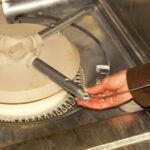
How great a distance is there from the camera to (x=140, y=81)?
0.80 meters

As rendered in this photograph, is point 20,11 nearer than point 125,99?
No

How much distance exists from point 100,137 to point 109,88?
0.16m

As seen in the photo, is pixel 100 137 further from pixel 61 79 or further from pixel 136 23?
pixel 136 23

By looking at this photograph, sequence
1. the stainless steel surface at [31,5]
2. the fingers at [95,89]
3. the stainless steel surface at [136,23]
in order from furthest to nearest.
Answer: the stainless steel surface at [31,5] < the stainless steel surface at [136,23] < the fingers at [95,89]

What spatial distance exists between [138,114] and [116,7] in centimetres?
38

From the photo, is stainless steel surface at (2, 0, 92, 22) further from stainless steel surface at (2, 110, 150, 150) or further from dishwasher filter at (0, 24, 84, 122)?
stainless steel surface at (2, 110, 150, 150)

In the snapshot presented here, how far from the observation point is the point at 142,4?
3.15 ft

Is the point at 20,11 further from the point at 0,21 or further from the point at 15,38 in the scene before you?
the point at 15,38

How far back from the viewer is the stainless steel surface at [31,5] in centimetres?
108

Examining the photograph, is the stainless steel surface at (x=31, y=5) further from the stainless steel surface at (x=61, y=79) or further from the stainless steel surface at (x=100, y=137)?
the stainless steel surface at (x=100, y=137)

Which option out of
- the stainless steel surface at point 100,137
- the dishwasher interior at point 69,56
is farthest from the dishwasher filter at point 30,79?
the stainless steel surface at point 100,137

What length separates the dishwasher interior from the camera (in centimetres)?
82

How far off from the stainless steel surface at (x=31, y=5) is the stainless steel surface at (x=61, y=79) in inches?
11.0

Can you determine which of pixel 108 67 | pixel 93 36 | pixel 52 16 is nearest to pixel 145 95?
pixel 108 67
